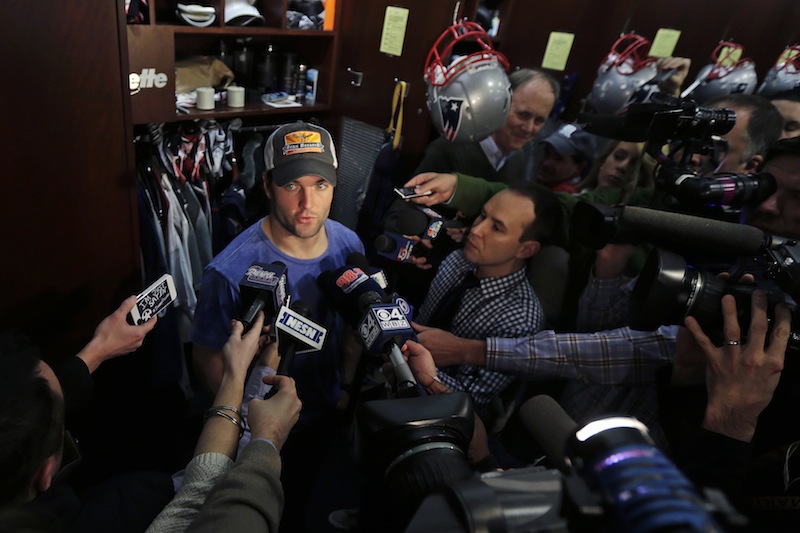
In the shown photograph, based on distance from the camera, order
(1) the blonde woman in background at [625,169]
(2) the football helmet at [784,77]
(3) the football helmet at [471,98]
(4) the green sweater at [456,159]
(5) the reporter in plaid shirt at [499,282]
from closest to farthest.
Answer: (5) the reporter in plaid shirt at [499,282], (3) the football helmet at [471,98], (1) the blonde woman in background at [625,169], (4) the green sweater at [456,159], (2) the football helmet at [784,77]

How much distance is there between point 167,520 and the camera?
76cm

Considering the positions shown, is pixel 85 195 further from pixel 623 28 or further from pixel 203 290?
pixel 623 28

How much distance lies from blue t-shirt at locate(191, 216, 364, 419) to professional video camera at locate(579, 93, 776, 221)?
92 cm

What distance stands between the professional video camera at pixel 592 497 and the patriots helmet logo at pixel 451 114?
1.49m

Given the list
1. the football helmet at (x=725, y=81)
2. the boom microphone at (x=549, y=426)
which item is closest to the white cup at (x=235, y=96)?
the boom microphone at (x=549, y=426)

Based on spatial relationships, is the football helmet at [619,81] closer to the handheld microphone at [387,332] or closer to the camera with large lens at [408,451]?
the handheld microphone at [387,332]

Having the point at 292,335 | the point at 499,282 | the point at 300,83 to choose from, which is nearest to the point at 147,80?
the point at 300,83

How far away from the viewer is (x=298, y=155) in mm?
1404

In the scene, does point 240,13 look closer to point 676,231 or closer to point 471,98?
point 471,98

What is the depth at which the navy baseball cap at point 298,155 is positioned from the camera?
4.53 ft

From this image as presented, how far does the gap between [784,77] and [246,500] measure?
385cm

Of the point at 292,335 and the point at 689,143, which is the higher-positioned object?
the point at 689,143

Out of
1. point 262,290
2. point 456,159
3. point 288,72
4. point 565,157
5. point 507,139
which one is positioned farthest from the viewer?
point 288,72

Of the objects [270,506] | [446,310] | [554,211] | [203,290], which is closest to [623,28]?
[554,211]
